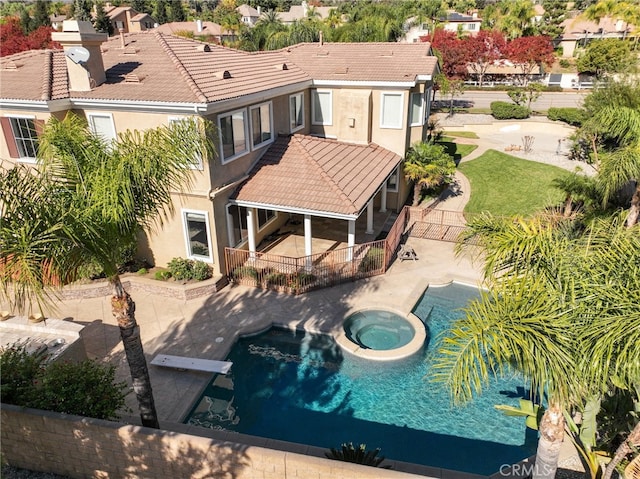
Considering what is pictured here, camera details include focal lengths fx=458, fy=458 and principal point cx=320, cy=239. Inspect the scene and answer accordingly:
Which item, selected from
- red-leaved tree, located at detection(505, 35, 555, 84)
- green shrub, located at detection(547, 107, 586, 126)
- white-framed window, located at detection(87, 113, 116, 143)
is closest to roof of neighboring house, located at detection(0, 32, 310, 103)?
Result: white-framed window, located at detection(87, 113, 116, 143)

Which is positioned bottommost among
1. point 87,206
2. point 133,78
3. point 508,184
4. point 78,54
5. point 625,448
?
point 508,184

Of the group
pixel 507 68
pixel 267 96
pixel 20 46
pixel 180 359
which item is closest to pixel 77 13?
pixel 267 96

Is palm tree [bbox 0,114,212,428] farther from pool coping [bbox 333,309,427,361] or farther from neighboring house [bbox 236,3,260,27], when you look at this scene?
neighboring house [bbox 236,3,260,27]

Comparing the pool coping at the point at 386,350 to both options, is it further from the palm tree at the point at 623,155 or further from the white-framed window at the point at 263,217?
the white-framed window at the point at 263,217

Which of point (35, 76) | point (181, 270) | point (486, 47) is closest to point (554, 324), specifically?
point (181, 270)

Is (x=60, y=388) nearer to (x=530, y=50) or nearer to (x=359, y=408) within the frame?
(x=359, y=408)

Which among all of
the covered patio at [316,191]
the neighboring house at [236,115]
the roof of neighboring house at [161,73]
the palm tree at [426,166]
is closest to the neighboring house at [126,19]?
the roof of neighboring house at [161,73]

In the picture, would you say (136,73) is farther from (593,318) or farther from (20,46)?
(20,46)
